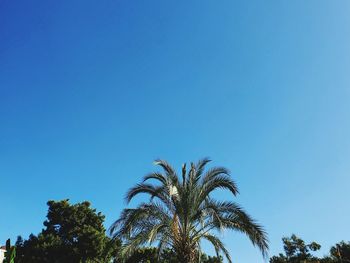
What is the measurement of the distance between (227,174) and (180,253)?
149 inches

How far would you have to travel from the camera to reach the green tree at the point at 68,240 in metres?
28.2

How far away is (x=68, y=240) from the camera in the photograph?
30047mm

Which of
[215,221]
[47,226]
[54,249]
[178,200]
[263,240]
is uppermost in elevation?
[47,226]

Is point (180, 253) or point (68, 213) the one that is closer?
point (180, 253)

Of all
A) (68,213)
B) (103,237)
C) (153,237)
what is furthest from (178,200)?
(68,213)

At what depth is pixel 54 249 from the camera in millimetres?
28312

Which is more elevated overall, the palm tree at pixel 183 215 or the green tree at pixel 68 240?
the green tree at pixel 68 240

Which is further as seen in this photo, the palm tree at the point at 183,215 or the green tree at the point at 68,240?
the green tree at the point at 68,240

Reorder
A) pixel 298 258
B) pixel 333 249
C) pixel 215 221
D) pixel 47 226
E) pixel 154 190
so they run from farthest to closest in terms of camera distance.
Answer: pixel 298 258 < pixel 333 249 < pixel 47 226 < pixel 154 190 < pixel 215 221

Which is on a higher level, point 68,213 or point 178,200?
point 68,213

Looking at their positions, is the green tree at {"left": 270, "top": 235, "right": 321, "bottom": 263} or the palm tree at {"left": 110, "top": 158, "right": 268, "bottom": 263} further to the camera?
the green tree at {"left": 270, "top": 235, "right": 321, "bottom": 263}

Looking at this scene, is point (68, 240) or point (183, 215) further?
point (68, 240)

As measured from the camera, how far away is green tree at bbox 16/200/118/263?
2825 cm

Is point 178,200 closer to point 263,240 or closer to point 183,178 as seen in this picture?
point 183,178
